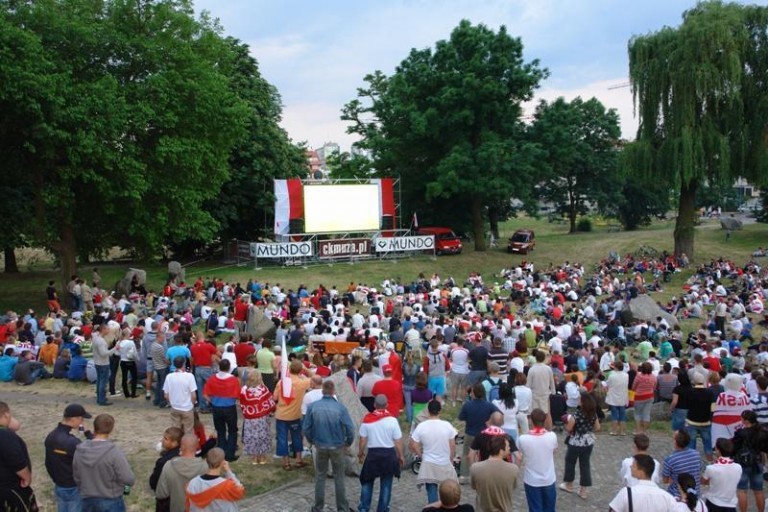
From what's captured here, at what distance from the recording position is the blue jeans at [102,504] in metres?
6.77

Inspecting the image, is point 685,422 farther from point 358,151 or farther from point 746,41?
point 358,151

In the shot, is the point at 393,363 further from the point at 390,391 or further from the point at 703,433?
the point at 703,433

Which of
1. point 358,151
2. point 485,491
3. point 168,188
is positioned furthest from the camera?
point 358,151

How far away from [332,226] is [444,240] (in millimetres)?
8387

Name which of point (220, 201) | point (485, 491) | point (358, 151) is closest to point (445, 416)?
point (485, 491)

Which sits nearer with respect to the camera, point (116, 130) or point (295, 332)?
point (295, 332)

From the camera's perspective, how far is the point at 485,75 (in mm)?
40031

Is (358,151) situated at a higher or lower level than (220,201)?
higher

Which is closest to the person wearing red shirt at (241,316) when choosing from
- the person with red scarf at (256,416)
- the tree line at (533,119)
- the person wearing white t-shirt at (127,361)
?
the person wearing white t-shirt at (127,361)

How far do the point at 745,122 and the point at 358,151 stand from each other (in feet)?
79.2

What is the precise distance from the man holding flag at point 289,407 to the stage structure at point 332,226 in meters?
25.1

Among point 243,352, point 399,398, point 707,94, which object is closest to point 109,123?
point 243,352

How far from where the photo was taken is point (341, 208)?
36844 millimetres

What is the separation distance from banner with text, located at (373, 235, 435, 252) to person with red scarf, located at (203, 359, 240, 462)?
28030mm
